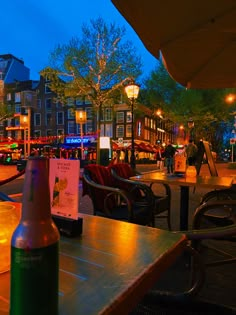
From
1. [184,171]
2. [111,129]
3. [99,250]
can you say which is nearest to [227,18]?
[184,171]

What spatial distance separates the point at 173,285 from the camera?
228cm

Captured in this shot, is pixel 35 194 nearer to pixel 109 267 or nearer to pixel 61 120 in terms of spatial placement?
pixel 109 267

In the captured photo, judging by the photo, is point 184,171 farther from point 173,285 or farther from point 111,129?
point 111,129

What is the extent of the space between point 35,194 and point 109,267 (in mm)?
426

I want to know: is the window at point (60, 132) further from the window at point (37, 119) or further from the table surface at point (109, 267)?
the table surface at point (109, 267)

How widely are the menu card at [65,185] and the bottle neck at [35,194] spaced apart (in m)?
0.47

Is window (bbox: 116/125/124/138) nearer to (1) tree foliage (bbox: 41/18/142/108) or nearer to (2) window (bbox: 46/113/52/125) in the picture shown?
(2) window (bbox: 46/113/52/125)

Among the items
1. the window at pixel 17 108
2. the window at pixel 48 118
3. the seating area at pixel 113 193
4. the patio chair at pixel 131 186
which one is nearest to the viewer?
the seating area at pixel 113 193

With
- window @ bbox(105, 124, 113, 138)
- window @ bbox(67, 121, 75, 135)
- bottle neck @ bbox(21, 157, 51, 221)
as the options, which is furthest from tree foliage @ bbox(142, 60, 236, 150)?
bottle neck @ bbox(21, 157, 51, 221)

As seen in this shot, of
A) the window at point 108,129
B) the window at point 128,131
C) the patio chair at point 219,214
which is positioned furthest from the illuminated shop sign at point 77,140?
the patio chair at point 219,214

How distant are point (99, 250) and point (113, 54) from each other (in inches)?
722

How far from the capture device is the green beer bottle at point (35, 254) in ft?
1.69

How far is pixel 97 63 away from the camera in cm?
1761

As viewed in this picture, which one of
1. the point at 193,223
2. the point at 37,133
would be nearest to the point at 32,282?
the point at 193,223
